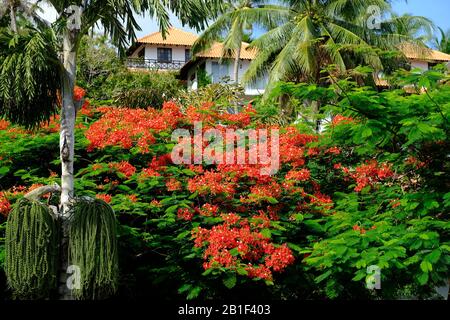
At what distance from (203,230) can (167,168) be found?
183 centimetres

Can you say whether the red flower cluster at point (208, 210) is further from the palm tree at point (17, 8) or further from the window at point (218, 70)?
the window at point (218, 70)

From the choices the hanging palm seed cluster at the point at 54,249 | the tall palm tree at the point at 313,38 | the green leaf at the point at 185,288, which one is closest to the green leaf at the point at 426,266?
the green leaf at the point at 185,288

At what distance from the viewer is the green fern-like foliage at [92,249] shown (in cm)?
685

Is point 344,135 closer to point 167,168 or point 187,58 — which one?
point 167,168

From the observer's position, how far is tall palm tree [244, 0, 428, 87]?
73.4ft

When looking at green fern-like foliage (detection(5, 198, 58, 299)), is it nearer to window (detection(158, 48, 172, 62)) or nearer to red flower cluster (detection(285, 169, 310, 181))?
red flower cluster (detection(285, 169, 310, 181))

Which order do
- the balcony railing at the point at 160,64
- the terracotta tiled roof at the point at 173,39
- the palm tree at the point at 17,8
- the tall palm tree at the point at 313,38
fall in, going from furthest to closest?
the terracotta tiled roof at the point at 173,39 < the balcony railing at the point at 160,64 < the palm tree at the point at 17,8 < the tall palm tree at the point at 313,38

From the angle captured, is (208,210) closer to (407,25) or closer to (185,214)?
(185,214)

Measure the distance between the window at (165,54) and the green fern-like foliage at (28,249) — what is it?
33.6 meters

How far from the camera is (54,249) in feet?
22.7

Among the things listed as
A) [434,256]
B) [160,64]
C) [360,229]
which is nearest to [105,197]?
[360,229]

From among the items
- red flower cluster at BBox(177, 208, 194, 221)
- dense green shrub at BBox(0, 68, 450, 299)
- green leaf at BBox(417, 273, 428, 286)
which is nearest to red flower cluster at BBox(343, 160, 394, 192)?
dense green shrub at BBox(0, 68, 450, 299)

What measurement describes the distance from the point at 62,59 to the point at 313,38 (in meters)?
15.7

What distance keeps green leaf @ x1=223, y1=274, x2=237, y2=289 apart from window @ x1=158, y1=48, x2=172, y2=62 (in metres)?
32.6
